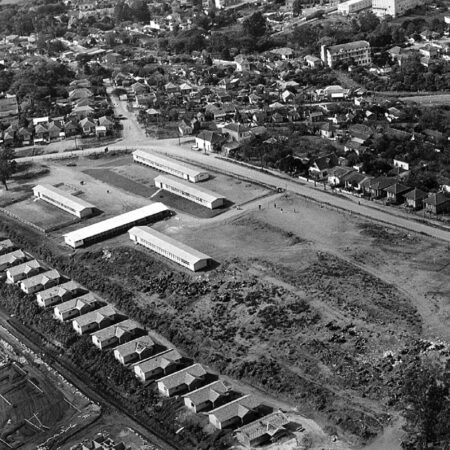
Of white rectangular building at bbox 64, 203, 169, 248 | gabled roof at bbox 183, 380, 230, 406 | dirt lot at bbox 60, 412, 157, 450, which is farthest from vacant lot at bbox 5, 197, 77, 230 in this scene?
gabled roof at bbox 183, 380, 230, 406

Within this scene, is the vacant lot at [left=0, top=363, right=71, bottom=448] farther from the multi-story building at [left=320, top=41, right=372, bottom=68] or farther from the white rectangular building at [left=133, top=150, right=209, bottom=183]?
the multi-story building at [left=320, top=41, right=372, bottom=68]

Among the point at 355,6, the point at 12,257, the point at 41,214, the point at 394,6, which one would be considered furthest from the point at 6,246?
the point at 355,6

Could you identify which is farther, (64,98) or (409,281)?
(64,98)

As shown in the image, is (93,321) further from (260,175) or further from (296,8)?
(296,8)

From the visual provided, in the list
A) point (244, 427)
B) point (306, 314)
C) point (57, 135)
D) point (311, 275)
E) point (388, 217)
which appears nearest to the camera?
point (244, 427)

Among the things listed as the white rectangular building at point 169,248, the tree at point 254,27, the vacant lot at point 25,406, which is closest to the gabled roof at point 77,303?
the vacant lot at point 25,406

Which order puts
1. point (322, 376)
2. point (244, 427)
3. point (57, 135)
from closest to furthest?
point (244, 427), point (322, 376), point (57, 135)

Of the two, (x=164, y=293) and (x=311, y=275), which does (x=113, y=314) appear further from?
(x=311, y=275)

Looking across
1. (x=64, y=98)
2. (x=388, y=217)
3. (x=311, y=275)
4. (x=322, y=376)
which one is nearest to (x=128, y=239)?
(x=311, y=275)
